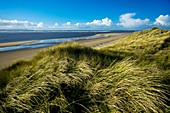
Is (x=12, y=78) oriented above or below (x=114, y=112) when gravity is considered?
above

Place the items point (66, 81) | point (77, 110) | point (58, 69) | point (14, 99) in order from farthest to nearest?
1. point (58, 69)
2. point (66, 81)
3. point (77, 110)
4. point (14, 99)

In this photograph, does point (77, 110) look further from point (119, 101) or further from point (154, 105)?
point (154, 105)

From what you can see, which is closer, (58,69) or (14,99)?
(14,99)

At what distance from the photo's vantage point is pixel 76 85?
4703 millimetres

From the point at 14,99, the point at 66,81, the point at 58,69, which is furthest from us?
the point at 58,69

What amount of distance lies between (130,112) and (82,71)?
152 centimetres

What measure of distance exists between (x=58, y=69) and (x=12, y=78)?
0.98m

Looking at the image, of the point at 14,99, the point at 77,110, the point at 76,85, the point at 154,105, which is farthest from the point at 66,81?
the point at 154,105

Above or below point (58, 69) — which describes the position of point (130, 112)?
below

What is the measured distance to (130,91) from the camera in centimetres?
435

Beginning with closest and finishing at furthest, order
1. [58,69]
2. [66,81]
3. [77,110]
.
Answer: [77,110], [66,81], [58,69]

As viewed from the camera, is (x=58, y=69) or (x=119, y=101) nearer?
(x=119, y=101)

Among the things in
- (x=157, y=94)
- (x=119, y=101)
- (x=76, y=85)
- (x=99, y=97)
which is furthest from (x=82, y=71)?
(x=157, y=94)

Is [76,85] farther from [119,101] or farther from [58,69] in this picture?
[119,101]
